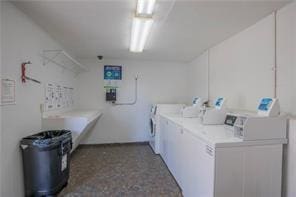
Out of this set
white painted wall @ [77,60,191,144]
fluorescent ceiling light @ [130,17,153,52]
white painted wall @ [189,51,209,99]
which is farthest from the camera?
white painted wall @ [77,60,191,144]

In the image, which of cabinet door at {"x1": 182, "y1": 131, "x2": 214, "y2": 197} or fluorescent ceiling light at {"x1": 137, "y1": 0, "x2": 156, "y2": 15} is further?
fluorescent ceiling light at {"x1": 137, "y1": 0, "x2": 156, "y2": 15}

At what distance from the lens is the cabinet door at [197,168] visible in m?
1.63

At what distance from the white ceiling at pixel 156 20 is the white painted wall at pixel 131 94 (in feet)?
4.10

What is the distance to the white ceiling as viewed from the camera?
6.56 feet

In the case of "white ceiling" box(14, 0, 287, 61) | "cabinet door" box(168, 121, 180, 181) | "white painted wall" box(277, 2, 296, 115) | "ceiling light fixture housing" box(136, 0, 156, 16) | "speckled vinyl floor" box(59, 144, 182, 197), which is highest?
"white ceiling" box(14, 0, 287, 61)

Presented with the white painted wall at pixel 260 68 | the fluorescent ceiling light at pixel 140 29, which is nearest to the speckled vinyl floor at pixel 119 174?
the white painted wall at pixel 260 68

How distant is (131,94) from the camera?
4887 mm

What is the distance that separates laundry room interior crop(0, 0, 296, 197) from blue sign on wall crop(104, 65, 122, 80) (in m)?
0.78

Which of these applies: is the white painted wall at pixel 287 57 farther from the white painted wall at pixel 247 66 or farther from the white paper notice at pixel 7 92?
the white paper notice at pixel 7 92

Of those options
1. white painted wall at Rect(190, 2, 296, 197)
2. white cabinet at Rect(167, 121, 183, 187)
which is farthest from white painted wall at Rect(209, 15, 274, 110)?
white cabinet at Rect(167, 121, 183, 187)

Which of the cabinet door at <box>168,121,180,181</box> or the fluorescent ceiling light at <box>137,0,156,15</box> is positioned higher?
the fluorescent ceiling light at <box>137,0,156,15</box>

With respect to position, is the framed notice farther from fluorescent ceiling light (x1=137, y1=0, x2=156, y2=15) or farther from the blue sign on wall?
the blue sign on wall

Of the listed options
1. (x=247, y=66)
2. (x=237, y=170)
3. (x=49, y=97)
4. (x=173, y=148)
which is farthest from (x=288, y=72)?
(x=49, y=97)

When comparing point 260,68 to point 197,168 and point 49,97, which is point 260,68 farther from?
point 49,97
